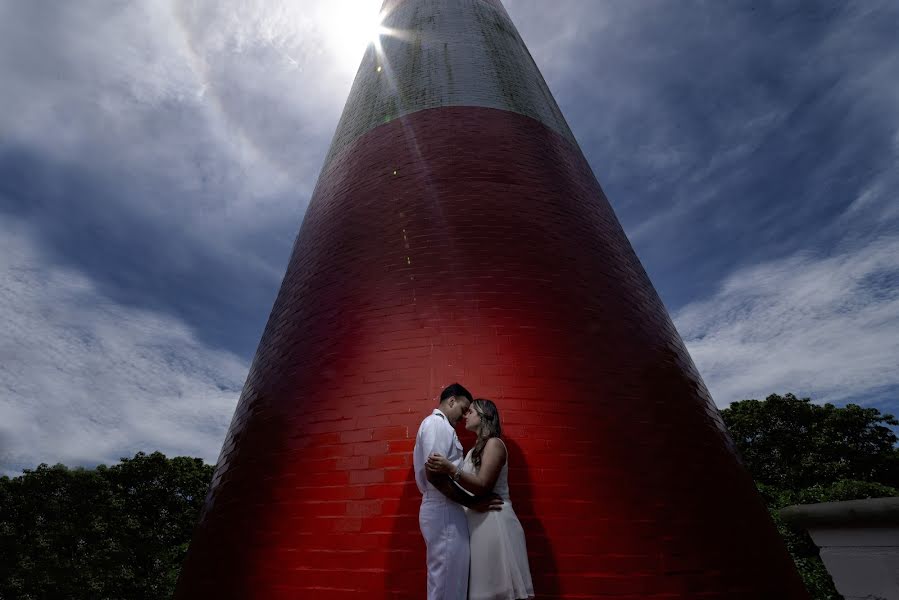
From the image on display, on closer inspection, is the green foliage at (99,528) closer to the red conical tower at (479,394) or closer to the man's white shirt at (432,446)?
the red conical tower at (479,394)

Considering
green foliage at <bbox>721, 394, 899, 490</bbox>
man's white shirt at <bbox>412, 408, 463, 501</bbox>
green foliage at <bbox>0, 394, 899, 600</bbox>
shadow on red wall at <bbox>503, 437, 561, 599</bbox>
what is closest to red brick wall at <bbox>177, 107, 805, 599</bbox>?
shadow on red wall at <bbox>503, 437, 561, 599</bbox>

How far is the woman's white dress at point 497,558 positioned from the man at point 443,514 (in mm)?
33

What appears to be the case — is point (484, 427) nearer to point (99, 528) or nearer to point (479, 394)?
Answer: point (479, 394)

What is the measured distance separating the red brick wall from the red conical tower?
0.04ft

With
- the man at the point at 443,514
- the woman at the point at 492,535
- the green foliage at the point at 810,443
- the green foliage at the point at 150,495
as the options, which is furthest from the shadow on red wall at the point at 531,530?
the green foliage at the point at 810,443

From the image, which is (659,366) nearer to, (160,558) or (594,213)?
(594,213)

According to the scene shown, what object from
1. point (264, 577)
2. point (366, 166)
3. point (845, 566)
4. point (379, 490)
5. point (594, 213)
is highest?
point (366, 166)

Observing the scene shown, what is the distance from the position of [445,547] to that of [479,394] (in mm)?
834

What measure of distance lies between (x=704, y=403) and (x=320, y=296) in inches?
116

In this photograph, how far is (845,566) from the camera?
199 cm

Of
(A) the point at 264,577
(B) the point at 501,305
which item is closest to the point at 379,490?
(A) the point at 264,577

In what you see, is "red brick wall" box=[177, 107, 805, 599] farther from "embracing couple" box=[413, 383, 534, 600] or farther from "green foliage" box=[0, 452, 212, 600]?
"green foliage" box=[0, 452, 212, 600]

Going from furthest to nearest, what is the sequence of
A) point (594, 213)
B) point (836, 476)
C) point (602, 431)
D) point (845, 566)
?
point (836, 476) → point (594, 213) → point (602, 431) → point (845, 566)

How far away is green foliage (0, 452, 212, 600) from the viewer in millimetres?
15820
